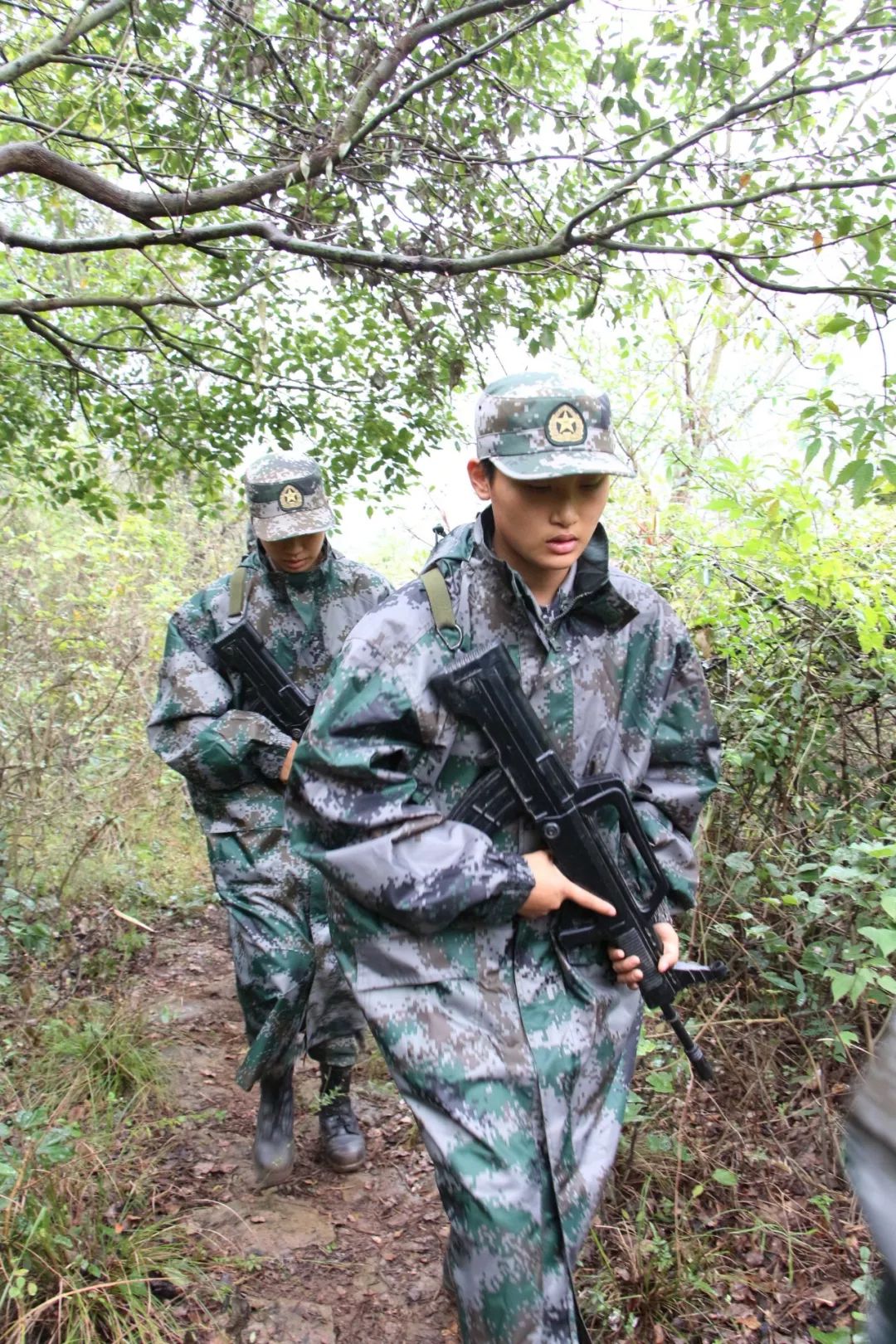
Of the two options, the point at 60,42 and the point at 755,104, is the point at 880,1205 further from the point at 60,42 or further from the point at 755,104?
the point at 60,42

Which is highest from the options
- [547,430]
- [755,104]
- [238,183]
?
[238,183]

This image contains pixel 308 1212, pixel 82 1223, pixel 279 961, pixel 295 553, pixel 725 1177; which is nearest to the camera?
pixel 82 1223

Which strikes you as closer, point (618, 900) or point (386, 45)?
point (618, 900)

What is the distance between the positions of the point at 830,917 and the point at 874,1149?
285cm

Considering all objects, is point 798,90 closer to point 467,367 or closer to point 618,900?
point 467,367

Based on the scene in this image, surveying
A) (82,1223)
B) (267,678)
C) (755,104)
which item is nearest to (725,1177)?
(82,1223)

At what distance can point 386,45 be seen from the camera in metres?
4.25

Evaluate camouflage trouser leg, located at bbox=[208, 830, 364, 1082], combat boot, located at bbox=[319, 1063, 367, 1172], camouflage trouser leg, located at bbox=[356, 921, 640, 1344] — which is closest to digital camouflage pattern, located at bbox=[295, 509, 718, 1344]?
camouflage trouser leg, located at bbox=[356, 921, 640, 1344]

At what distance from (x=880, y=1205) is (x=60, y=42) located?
4.34 meters

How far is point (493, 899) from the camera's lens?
2.10m

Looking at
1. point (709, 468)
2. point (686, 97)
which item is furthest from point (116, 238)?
point (709, 468)

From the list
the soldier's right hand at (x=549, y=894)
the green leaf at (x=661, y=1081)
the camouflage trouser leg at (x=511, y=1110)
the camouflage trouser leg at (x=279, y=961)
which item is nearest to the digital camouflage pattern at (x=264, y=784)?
the camouflage trouser leg at (x=279, y=961)

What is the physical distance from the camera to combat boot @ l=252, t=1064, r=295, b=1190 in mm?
3400

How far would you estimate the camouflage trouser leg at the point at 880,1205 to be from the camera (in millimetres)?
819
